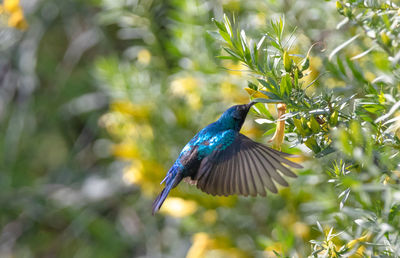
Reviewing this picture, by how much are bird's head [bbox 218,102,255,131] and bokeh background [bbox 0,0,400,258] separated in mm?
219

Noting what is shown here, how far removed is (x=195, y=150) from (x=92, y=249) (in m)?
1.68

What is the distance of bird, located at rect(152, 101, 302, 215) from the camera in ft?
3.89

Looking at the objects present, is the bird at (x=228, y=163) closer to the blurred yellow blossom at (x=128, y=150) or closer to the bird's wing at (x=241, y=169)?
the bird's wing at (x=241, y=169)

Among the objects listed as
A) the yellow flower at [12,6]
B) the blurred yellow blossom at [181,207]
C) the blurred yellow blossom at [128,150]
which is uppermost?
the yellow flower at [12,6]

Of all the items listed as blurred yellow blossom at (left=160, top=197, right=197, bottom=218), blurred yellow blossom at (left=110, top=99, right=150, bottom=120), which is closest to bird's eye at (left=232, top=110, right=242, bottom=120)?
blurred yellow blossom at (left=160, top=197, right=197, bottom=218)

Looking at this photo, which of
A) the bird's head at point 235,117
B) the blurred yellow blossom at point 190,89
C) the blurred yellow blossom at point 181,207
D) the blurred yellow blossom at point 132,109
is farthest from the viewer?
the blurred yellow blossom at point 132,109

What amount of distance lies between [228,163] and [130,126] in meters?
0.85

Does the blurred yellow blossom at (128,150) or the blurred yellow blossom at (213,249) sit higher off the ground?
the blurred yellow blossom at (128,150)

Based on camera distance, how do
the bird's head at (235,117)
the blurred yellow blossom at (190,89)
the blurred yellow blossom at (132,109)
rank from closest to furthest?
the bird's head at (235,117) → the blurred yellow blossom at (190,89) → the blurred yellow blossom at (132,109)

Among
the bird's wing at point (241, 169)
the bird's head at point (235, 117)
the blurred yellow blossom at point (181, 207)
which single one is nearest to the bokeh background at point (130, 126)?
→ the blurred yellow blossom at point (181, 207)

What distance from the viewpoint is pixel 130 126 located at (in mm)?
2078

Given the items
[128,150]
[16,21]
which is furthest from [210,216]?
[16,21]

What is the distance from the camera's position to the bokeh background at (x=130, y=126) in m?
1.68

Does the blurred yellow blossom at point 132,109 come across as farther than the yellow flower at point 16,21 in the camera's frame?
Yes
